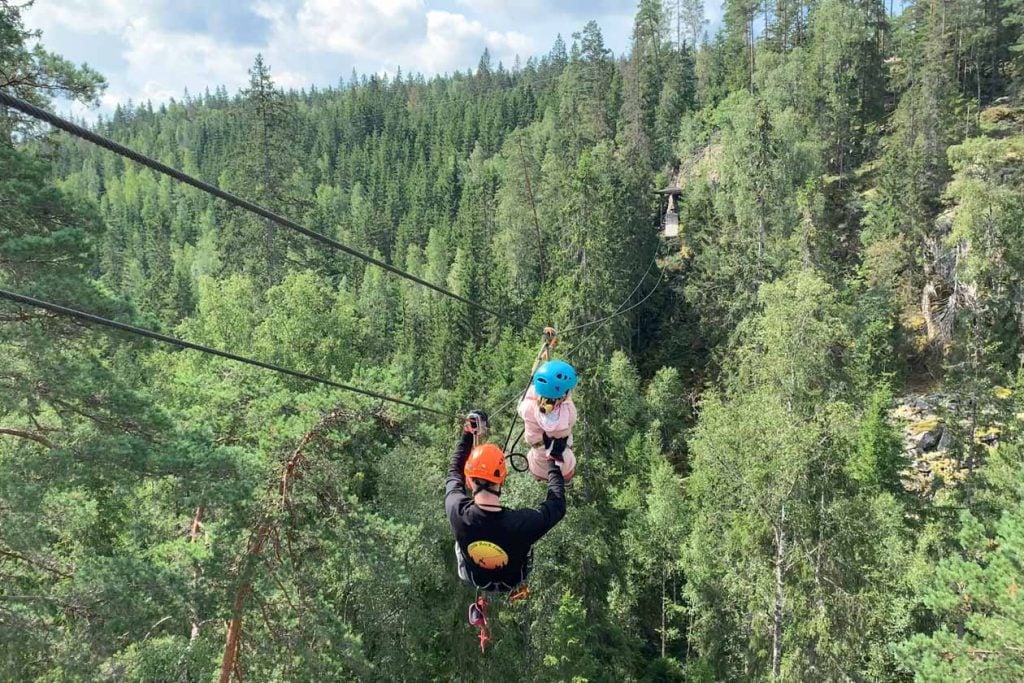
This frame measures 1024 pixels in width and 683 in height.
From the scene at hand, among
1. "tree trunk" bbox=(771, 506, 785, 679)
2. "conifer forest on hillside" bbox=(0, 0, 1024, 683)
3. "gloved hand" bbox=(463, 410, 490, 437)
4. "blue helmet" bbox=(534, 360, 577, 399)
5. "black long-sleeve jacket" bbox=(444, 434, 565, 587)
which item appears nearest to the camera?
"black long-sleeve jacket" bbox=(444, 434, 565, 587)

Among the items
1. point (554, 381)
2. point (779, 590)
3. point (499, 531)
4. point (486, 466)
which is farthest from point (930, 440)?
point (486, 466)

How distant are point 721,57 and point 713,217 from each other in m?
34.5

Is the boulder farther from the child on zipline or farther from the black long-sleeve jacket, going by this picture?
the black long-sleeve jacket

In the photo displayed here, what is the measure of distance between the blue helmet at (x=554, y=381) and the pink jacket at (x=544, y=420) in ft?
0.58

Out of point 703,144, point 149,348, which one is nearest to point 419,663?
point 149,348

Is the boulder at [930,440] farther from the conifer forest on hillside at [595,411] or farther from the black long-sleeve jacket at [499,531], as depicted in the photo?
the black long-sleeve jacket at [499,531]

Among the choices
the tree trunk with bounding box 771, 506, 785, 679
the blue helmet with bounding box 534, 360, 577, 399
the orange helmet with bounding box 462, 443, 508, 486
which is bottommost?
the tree trunk with bounding box 771, 506, 785, 679

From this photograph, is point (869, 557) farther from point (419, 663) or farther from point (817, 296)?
point (419, 663)

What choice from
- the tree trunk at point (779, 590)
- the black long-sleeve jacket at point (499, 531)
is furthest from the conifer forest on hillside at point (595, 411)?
the black long-sleeve jacket at point (499, 531)

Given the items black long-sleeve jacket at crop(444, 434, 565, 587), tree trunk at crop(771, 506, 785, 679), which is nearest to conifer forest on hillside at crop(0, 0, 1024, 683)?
tree trunk at crop(771, 506, 785, 679)

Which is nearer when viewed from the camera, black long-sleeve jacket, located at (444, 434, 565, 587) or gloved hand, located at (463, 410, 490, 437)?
black long-sleeve jacket, located at (444, 434, 565, 587)

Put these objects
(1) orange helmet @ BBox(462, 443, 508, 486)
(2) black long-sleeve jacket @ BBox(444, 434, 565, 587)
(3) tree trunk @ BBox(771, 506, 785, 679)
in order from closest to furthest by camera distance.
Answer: (1) orange helmet @ BBox(462, 443, 508, 486) → (2) black long-sleeve jacket @ BBox(444, 434, 565, 587) → (3) tree trunk @ BBox(771, 506, 785, 679)

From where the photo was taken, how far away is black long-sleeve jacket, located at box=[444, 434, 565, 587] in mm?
4160

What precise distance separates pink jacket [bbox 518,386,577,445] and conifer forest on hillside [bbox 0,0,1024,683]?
0.63 feet
